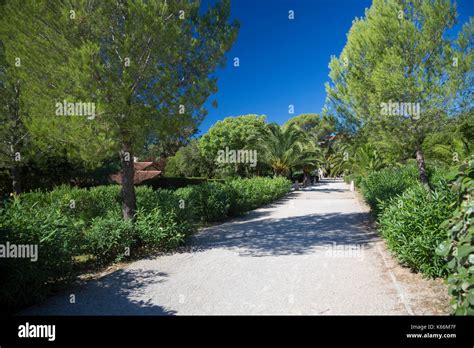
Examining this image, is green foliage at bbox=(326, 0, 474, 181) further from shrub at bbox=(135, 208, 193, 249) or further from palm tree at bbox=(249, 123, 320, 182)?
palm tree at bbox=(249, 123, 320, 182)

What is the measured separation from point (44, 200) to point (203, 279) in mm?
8667

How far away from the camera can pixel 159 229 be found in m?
6.84

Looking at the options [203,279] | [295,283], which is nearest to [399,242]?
[295,283]

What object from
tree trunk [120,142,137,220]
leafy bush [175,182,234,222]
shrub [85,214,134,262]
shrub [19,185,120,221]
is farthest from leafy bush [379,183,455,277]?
shrub [19,185,120,221]

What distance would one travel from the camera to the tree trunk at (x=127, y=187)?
284 inches

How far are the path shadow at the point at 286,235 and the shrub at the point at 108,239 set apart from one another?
1.71 metres

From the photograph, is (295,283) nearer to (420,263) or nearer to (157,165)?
(420,263)

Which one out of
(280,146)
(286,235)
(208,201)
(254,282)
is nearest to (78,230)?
(254,282)

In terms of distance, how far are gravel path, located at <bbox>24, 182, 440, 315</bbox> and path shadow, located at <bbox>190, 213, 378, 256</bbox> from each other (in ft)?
0.15

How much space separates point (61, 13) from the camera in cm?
604

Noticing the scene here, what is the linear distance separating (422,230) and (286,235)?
4.23m

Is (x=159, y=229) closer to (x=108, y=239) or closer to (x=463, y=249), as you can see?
(x=108, y=239)

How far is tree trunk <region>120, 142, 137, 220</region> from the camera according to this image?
7214 millimetres
